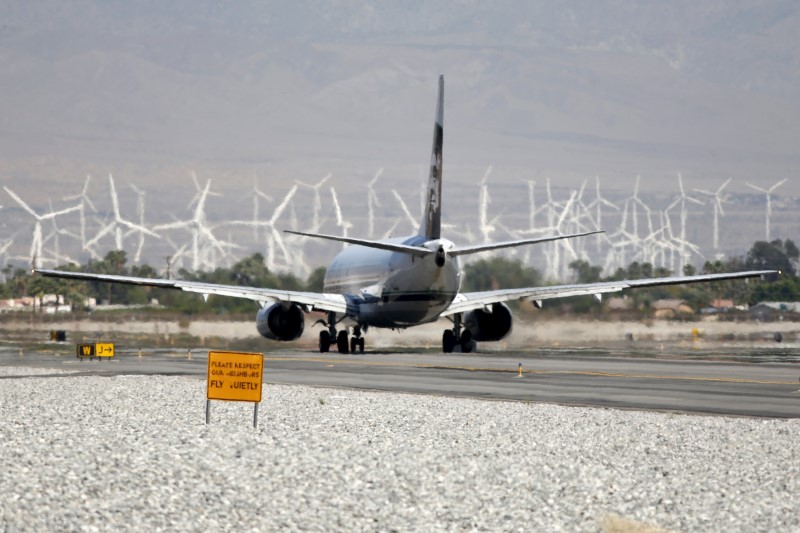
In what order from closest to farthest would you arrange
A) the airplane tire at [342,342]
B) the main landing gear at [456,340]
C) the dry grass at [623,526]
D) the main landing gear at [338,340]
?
1. the dry grass at [623,526]
2. the airplane tire at [342,342]
3. the main landing gear at [338,340]
4. the main landing gear at [456,340]

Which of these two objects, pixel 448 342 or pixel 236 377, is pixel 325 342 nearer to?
pixel 448 342

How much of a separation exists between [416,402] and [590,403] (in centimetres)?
466

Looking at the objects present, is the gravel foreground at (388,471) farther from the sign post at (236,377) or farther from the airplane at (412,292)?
the airplane at (412,292)

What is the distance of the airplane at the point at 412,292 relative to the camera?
195 feet

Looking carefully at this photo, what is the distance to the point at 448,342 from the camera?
219 ft

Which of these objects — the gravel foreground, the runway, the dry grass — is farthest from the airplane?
the dry grass

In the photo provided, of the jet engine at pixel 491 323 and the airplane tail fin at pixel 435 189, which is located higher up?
the airplane tail fin at pixel 435 189

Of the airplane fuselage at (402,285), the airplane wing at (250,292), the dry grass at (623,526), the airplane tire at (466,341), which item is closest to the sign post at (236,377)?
the dry grass at (623,526)

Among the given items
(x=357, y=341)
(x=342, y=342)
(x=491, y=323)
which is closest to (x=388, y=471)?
(x=342, y=342)

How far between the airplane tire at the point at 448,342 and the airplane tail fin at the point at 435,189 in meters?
5.69

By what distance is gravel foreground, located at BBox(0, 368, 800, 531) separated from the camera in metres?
15.4

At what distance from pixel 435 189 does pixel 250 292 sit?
10.9 metres

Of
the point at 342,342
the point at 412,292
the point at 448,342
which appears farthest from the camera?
the point at 448,342

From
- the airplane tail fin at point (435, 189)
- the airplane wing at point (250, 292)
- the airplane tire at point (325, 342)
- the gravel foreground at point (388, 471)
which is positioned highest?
the airplane tail fin at point (435, 189)
